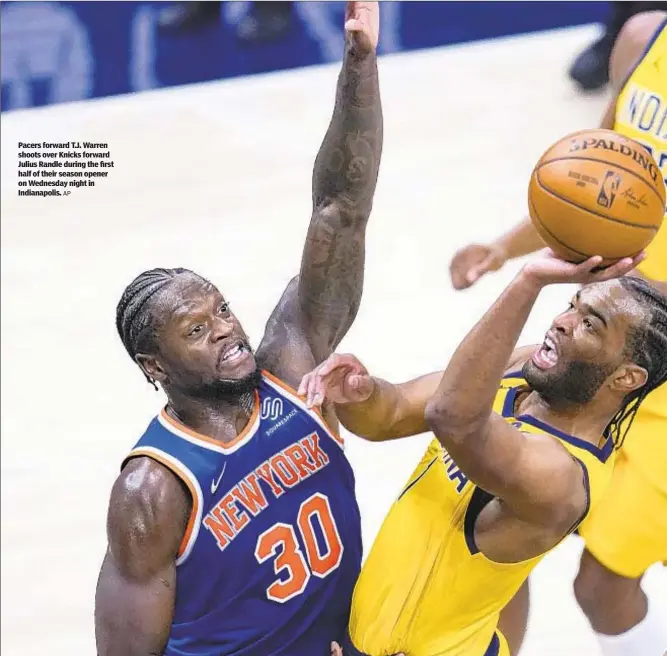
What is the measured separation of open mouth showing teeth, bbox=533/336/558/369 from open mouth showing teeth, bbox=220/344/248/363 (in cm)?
61

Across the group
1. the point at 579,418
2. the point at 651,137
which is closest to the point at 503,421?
the point at 579,418

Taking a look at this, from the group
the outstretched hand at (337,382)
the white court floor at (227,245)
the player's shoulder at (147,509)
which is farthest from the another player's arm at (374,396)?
the white court floor at (227,245)

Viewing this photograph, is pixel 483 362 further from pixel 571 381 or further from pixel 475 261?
pixel 475 261

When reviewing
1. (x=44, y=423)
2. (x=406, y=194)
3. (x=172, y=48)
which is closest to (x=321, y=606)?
(x=44, y=423)

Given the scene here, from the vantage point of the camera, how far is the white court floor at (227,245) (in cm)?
469

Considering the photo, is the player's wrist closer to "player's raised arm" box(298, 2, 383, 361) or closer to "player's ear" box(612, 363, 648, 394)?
"player's ear" box(612, 363, 648, 394)

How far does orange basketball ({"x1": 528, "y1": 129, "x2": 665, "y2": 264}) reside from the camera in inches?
93.4

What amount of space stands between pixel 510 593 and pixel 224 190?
4006 mm

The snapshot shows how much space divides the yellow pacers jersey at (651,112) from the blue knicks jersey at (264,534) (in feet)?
3.39

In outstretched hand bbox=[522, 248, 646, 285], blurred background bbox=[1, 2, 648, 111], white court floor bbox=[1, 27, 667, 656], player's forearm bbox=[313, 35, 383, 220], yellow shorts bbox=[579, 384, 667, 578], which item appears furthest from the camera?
blurred background bbox=[1, 2, 648, 111]

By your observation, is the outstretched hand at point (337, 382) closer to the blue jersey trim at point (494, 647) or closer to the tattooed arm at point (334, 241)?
the tattooed arm at point (334, 241)

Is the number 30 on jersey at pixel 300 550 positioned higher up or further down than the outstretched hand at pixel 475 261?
further down

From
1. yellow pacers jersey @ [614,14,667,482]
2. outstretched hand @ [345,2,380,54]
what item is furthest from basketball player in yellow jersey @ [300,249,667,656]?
outstretched hand @ [345,2,380,54]

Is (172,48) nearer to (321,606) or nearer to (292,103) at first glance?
(292,103)
